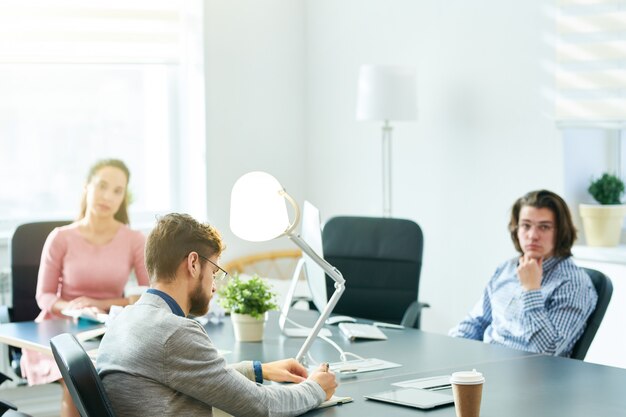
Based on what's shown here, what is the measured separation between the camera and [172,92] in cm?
623

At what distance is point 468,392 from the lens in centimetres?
234

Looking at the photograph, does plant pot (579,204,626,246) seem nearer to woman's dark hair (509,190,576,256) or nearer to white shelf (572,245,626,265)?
white shelf (572,245,626,265)

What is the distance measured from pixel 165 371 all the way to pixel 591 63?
10.2ft

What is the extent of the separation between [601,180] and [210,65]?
98.0 inches

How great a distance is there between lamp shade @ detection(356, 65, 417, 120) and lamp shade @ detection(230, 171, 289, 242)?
257cm

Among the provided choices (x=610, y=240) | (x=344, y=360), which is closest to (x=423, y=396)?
(x=344, y=360)

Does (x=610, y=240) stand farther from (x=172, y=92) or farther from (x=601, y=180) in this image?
(x=172, y=92)

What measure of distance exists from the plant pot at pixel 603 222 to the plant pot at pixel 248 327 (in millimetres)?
1919

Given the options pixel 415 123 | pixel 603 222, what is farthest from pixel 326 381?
→ pixel 415 123

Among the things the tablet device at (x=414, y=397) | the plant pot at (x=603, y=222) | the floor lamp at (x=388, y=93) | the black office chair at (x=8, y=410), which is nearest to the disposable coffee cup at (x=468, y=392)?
the tablet device at (x=414, y=397)

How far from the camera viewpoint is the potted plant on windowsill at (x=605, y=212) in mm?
4688

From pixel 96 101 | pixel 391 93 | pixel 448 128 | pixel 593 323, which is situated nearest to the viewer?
pixel 593 323

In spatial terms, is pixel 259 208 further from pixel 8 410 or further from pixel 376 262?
pixel 376 262

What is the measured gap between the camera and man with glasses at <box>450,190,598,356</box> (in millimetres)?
3418
